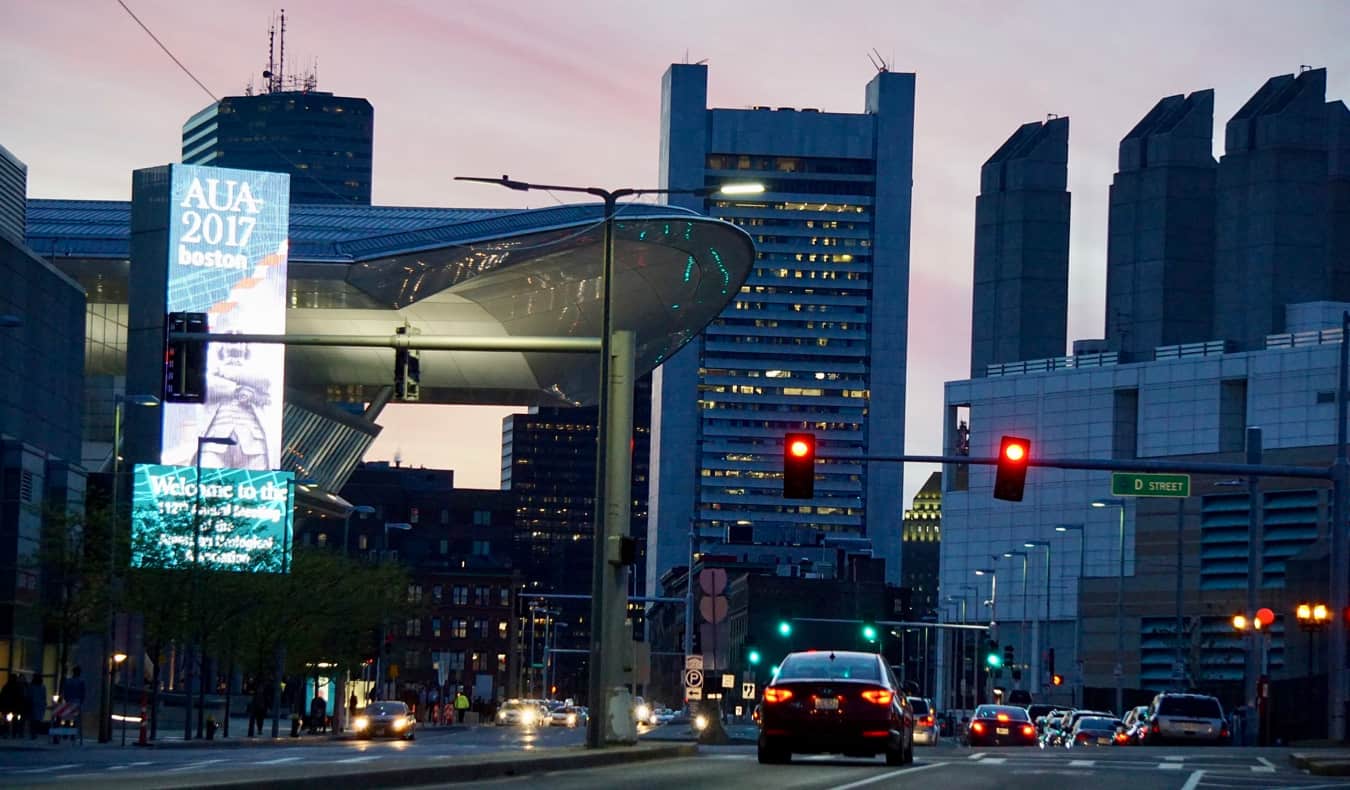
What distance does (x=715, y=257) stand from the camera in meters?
132

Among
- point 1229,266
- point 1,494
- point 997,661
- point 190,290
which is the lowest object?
point 997,661

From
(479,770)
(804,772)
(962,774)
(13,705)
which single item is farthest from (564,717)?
(479,770)

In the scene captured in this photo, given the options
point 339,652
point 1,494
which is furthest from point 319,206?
point 1,494

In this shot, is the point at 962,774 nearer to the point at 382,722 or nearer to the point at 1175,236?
the point at 382,722

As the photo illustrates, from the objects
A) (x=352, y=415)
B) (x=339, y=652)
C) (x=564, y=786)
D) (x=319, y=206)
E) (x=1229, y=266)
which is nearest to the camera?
(x=564, y=786)

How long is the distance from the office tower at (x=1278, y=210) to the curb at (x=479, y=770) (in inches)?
6294

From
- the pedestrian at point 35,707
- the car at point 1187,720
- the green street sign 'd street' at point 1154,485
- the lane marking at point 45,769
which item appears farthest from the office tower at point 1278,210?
the lane marking at point 45,769

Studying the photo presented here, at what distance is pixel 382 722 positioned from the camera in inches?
2817

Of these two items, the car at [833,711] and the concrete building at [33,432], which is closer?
the car at [833,711]

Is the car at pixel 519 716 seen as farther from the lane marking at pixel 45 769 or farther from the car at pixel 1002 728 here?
the lane marking at pixel 45 769

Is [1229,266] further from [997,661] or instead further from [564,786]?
[564,786]

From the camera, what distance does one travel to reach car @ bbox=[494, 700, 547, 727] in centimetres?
11956

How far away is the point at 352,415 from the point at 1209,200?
91582 millimetres

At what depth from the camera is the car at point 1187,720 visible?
183ft
